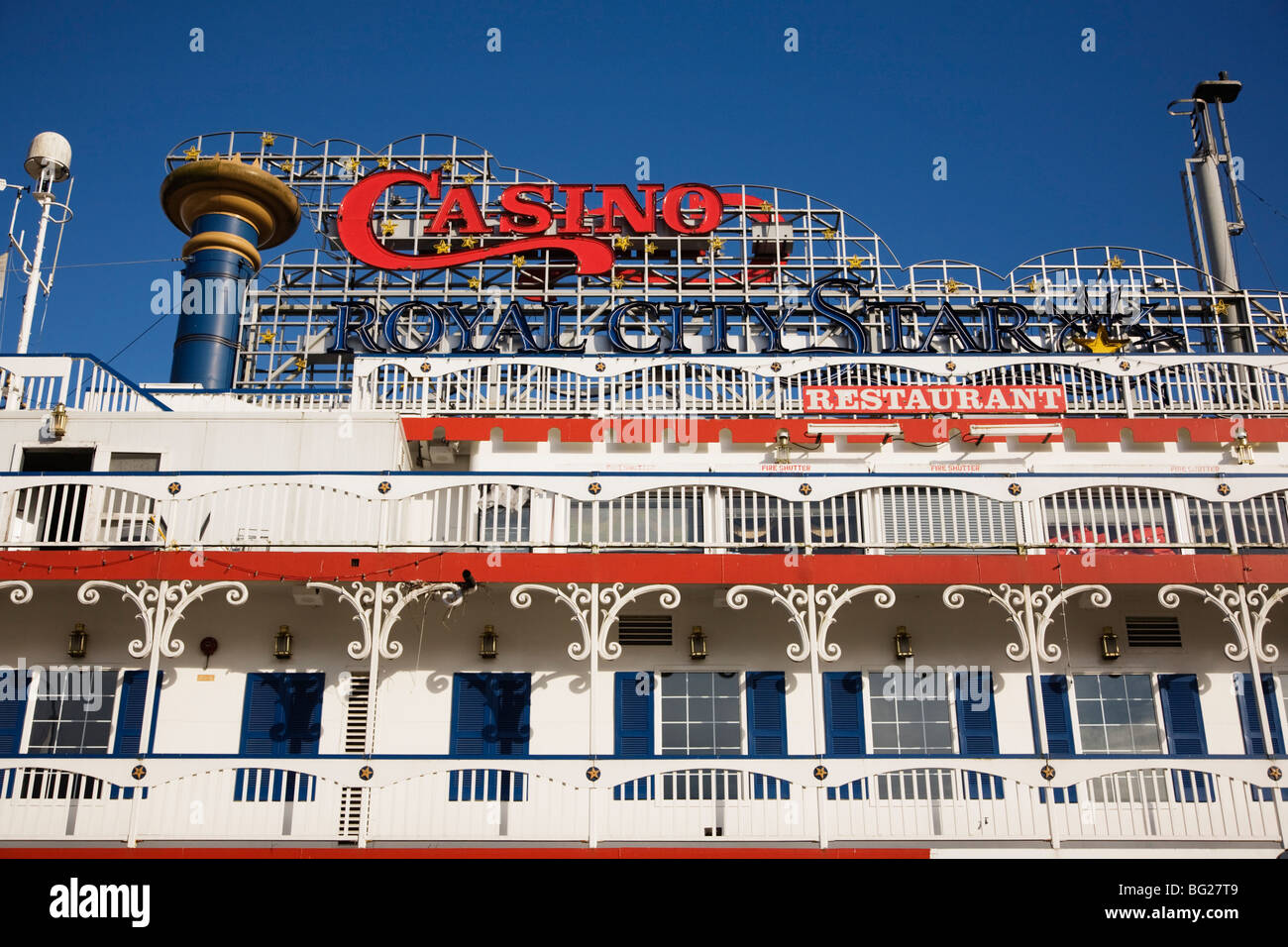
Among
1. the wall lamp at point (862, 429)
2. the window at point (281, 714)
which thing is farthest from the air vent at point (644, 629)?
the wall lamp at point (862, 429)

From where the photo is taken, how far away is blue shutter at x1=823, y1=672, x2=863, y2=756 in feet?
51.8

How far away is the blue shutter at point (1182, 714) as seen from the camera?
1582cm

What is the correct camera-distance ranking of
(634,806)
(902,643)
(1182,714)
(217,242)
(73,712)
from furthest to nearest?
(217,242), (902,643), (1182,714), (73,712), (634,806)

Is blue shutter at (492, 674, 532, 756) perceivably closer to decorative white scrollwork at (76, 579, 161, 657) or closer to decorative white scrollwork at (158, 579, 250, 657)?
decorative white scrollwork at (158, 579, 250, 657)

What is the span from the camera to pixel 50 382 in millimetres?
18750

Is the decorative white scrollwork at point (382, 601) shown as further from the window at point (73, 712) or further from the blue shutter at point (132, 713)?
the window at point (73, 712)

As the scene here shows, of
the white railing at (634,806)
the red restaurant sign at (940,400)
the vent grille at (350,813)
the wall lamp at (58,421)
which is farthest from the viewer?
the red restaurant sign at (940,400)

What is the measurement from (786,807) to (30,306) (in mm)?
17266

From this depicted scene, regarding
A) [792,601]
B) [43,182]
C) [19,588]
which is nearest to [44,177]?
[43,182]

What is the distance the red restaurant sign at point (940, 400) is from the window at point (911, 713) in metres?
5.50

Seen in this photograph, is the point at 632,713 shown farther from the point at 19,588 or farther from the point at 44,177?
the point at 44,177

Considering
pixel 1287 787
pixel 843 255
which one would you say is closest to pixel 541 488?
pixel 1287 787

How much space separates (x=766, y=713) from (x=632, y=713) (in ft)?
5.99
